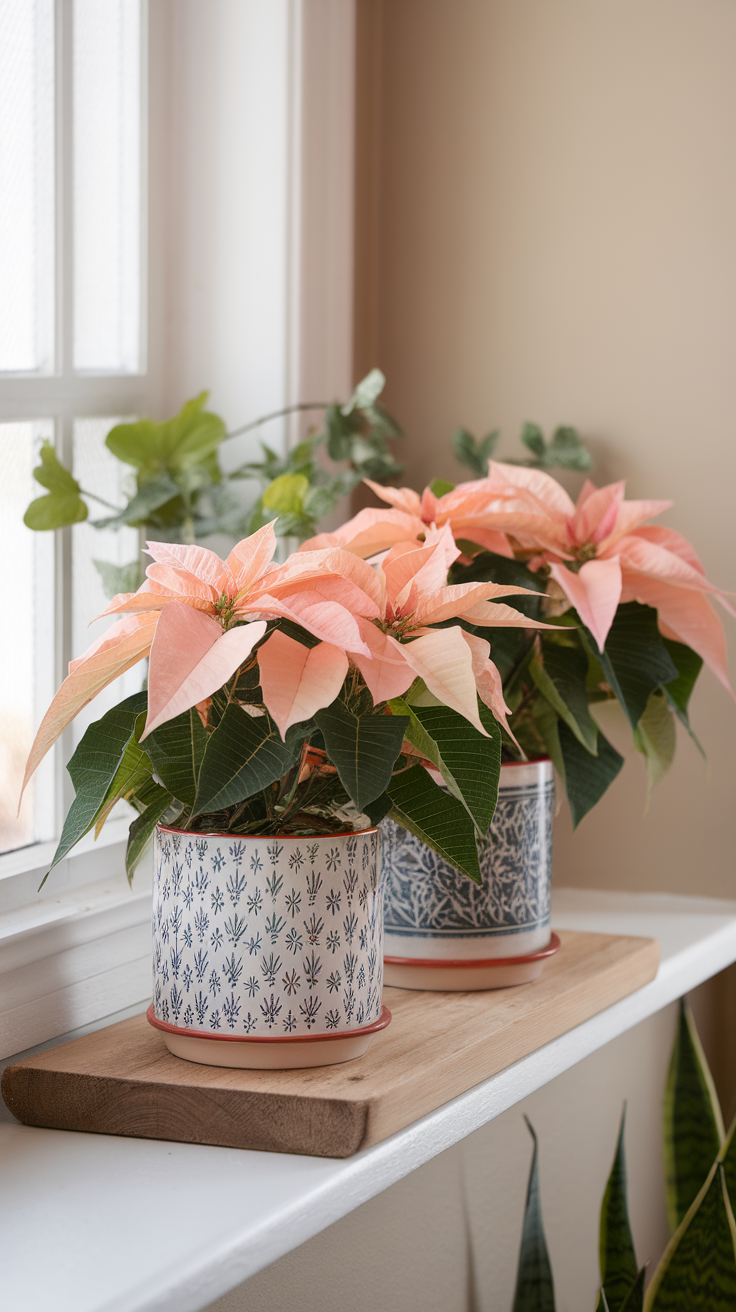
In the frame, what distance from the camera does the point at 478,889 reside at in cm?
83

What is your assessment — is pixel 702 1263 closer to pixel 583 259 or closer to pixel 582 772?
pixel 582 772

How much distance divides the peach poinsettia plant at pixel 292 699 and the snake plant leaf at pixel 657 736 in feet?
0.82

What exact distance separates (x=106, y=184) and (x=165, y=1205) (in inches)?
30.3

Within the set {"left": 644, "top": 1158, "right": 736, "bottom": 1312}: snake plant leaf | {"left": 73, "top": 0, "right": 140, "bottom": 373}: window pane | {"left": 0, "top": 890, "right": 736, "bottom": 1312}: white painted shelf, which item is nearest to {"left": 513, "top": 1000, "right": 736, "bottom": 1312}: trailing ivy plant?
{"left": 644, "top": 1158, "right": 736, "bottom": 1312}: snake plant leaf

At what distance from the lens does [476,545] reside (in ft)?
2.89

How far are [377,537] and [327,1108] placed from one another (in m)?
0.35

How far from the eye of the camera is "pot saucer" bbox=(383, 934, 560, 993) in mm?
841

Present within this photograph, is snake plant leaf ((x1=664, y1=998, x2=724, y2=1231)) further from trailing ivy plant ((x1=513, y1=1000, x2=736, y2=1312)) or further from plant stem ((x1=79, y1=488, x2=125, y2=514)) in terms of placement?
plant stem ((x1=79, y1=488, x2=125, y2=514))

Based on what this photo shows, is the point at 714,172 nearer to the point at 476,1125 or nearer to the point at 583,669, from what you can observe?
the point at 583,669

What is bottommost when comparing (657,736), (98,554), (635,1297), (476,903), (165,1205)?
(635,1297)

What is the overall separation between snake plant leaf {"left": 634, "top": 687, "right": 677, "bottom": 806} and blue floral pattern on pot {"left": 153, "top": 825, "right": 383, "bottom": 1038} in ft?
0.95

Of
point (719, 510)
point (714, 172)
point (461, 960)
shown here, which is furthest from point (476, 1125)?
point (714, 172)

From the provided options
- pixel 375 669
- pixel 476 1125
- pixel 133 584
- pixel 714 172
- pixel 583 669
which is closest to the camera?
pixel 375 669

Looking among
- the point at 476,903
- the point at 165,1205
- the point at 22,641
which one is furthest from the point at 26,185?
the point at 165,1205
